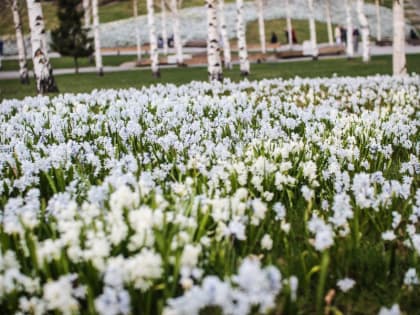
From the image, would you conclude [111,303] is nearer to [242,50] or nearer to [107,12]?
[242,50]

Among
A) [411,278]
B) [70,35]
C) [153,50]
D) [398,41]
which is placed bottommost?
[411,278]

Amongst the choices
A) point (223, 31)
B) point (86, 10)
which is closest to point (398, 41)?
point (223, 31)

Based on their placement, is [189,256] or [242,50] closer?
[189,256]

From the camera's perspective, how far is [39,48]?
17.5 metres

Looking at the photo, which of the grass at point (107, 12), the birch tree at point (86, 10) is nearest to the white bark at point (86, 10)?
the birch tree at point (86, 10)

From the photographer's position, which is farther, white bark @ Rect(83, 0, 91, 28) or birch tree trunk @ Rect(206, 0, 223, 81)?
white bark @ Rect(83, 0, 91, 28)

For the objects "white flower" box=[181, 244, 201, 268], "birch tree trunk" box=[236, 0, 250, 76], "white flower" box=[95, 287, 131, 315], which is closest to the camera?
"white flower" box=[95, 287, 131, 315]

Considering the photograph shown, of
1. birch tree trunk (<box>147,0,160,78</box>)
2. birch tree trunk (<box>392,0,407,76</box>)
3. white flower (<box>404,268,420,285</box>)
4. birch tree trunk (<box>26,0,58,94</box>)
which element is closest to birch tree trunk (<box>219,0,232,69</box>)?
birch tree trunk (<box>147,0,160,78</box>)

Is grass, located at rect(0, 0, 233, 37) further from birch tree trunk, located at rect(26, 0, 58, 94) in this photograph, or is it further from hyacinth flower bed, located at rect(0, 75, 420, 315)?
hyacinth flower bed, located at rect(0, 75, 420, 315)

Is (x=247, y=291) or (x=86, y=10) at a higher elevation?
(x=86, y=10)

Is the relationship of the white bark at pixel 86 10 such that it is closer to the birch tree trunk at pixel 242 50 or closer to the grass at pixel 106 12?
the birch tree trunk at pixel 242 50

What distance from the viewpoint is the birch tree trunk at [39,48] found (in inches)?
685

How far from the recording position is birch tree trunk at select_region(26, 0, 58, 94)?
17.4 metres

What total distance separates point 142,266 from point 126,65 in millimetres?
41601
